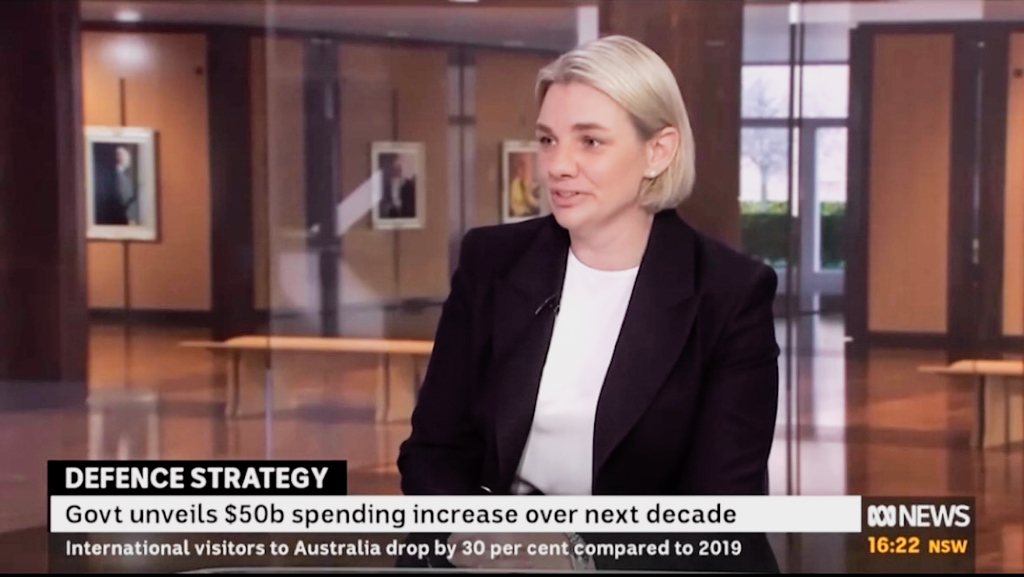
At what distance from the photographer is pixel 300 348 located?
16.1 feet

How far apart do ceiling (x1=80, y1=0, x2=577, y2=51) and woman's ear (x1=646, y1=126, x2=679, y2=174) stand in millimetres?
1797

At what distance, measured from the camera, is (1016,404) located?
14.3ft

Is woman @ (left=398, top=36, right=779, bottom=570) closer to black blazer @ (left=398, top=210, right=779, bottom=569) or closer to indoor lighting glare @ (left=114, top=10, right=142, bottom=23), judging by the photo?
black blazer @ (left=398, top=210, right=779, bottom=569)

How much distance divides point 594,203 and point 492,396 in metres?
0.24

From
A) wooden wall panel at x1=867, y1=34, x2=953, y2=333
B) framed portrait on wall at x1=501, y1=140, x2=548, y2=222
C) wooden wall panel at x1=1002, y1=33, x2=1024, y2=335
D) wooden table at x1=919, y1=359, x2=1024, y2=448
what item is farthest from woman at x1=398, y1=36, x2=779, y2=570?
wooden table at x1=919, y1=359, x2=1024, y2=448

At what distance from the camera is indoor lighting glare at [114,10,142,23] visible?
475cm

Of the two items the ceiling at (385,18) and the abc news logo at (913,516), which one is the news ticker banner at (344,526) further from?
the ceiling at (385,18)

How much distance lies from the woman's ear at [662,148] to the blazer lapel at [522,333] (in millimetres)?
128

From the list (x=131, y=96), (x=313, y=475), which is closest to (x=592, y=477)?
(x=313, y=475)

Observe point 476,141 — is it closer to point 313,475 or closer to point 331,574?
point 313,475

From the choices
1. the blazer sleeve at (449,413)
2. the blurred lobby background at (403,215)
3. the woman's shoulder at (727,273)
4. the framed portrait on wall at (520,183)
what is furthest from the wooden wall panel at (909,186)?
the blazer sleeve at (449,413)

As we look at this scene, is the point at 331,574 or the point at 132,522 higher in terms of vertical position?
the point at 331,574

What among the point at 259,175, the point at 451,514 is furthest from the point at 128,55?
the point at 451,514

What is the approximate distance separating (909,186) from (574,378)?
2741 millimetres
